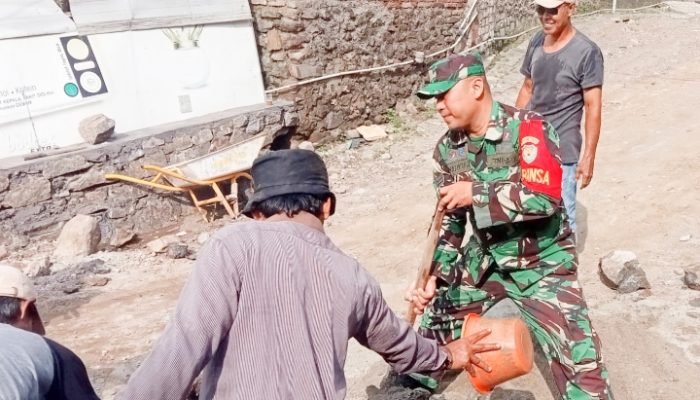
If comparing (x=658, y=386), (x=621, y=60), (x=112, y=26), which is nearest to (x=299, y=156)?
(x=658, y=386)

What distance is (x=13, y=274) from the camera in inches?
82.7

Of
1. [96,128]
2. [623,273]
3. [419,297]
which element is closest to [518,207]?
[419,297]

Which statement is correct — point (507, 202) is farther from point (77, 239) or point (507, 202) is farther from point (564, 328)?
point (77, 239)

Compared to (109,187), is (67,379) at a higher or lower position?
higher

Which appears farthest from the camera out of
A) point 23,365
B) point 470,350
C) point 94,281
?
point 94,281

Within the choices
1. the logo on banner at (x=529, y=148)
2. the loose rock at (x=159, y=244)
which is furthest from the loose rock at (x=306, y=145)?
the logo on banner at (x=529, y=148)

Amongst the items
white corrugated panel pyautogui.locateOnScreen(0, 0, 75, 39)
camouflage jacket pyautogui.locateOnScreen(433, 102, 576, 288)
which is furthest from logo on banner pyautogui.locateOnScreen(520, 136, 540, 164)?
white corrugated panel pyautogui.locateOnScreen(0, 0, 75, 39)

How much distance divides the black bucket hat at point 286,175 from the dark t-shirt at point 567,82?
2.71m

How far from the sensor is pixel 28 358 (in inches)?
72.4

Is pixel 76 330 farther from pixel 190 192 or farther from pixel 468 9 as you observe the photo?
pixel 468 9

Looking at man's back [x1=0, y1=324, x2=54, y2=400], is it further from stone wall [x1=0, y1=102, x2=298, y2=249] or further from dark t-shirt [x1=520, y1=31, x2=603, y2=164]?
stone wall [x1=0, y1=102, x2=298, y2=249]

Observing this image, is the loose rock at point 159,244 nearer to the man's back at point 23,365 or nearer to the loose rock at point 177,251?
the loose rock at point 177,251

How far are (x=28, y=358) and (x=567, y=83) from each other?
348 centimetres

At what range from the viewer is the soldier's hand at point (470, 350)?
2.64 m
